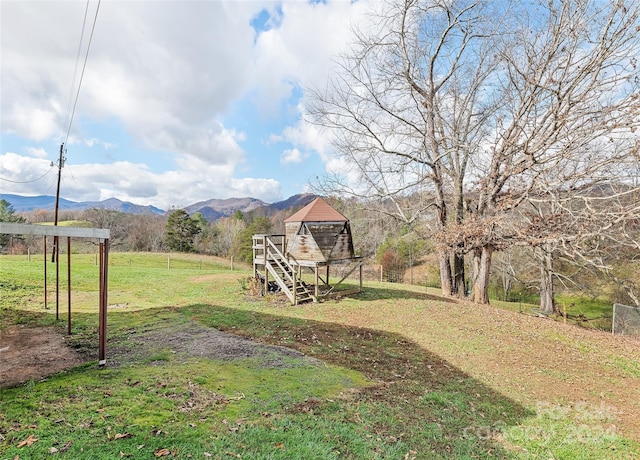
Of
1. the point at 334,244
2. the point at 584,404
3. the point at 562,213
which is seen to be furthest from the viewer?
the point at 334,244

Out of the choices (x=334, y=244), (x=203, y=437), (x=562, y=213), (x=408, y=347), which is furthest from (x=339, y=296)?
(x=203, y=437)

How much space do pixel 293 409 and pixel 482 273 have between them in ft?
38.2

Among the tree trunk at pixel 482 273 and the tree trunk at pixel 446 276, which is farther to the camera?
the tree trunk at pixel 446 276

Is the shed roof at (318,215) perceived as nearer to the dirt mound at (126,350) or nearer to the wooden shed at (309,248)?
the wooden shed at (309,248)

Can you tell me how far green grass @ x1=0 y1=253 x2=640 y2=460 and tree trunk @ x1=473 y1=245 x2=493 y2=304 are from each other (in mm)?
5197

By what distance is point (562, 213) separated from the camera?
35.2ft

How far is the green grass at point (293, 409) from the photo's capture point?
335 centimetres

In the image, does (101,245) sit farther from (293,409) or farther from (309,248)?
(309,248)

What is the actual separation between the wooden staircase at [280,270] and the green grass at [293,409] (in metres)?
4.09

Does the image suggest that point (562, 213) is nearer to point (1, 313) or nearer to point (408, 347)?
point (408, 347)

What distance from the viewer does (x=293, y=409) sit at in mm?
4348

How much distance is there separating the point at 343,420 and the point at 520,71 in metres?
12.3

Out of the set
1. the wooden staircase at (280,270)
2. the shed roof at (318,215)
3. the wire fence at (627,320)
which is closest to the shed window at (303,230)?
the shed roof at (318,215)

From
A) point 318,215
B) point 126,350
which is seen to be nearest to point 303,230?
point 318,215
